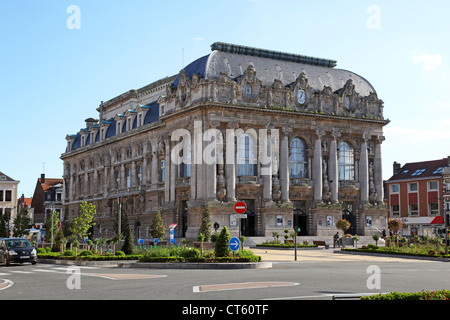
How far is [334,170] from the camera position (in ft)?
252

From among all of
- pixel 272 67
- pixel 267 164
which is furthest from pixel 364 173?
pixel 272 67

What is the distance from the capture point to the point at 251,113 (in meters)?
71.7

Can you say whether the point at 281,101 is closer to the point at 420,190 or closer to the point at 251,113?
the point at 251,113

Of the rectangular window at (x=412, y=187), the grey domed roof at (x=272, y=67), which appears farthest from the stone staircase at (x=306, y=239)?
the rectangular window at (x=412, y=187)

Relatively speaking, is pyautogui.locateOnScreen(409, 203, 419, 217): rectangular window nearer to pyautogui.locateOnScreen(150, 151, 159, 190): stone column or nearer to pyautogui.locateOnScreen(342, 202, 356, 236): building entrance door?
pyautogui.locateOnScreen(342, 202, 356, 236): building entrance door

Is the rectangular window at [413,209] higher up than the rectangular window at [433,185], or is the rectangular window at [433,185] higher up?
the rectangular window at [433,185]

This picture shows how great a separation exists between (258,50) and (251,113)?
34.9ft

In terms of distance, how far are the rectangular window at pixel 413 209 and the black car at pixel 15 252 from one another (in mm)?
78840

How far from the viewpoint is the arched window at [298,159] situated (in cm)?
7538

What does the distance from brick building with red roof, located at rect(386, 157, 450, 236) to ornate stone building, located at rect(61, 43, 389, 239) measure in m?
24.8

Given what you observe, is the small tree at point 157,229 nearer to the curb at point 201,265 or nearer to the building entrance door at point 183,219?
the building entrance door at point 183,219

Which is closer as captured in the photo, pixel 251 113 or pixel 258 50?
pixel 251 113

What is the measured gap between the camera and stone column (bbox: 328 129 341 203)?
76.8 meters
